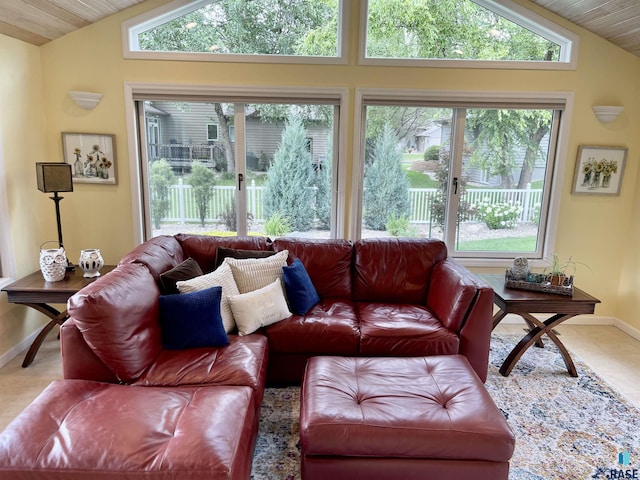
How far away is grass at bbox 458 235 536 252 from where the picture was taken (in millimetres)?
3912

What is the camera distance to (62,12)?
2.96 m

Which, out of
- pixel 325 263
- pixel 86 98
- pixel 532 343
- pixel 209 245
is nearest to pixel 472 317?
pixel 532 343

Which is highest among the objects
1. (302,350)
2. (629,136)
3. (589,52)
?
(589,52)

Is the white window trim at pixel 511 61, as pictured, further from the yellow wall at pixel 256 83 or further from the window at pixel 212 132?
the window at pixel 212 132

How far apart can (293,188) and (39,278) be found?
6.79 feet

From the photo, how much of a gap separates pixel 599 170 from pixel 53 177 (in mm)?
4383

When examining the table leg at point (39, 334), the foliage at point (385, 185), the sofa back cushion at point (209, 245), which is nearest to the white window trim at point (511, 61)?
the foliage at point (385, 185)

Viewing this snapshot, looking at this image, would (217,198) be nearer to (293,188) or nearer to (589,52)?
(293,188)

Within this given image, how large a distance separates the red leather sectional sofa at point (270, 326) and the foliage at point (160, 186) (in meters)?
0.79

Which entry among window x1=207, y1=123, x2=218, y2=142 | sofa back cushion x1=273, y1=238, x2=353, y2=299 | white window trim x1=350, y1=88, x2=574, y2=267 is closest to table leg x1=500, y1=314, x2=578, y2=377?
white window trim x1=350, y1=88, x2=574, y2=267

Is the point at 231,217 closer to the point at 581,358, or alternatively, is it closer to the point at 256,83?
the point at 256,83

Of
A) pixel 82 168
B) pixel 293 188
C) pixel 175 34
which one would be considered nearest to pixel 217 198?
pixel 293 188

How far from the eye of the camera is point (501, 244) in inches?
155

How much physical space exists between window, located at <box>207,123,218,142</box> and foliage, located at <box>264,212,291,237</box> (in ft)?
2.74
